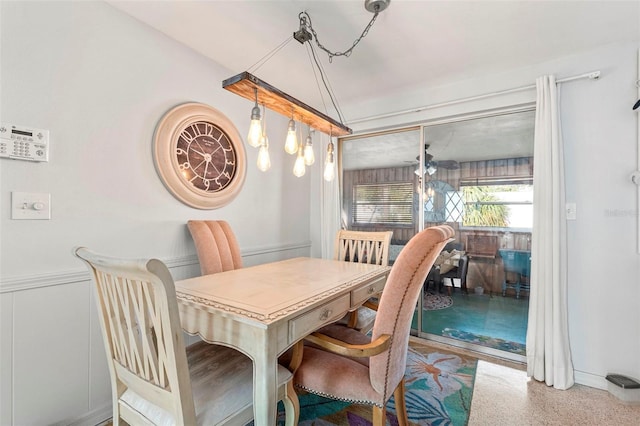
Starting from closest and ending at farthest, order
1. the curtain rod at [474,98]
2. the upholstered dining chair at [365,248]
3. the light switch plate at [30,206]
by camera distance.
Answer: the light switch plate at [30,206] < the curtain rod at [474,98] < the upholstered dining chair at [365,248]

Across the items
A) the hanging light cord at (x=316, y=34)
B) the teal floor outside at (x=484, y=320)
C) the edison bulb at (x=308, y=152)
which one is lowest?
the teal floor outside at (x=484, y=320)

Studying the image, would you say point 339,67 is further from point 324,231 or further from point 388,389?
point 388,389

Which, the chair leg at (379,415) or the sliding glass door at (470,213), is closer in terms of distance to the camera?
the chair leg at (379,415)

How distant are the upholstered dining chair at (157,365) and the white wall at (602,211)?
2.23 meters

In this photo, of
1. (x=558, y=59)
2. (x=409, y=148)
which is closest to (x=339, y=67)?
(x=409, y=148)

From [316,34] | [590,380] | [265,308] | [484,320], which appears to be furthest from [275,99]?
[590,380]

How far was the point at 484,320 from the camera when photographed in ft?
8.73

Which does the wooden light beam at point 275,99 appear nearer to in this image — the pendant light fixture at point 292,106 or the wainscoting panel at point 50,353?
the pendant light fixture at point 292,106

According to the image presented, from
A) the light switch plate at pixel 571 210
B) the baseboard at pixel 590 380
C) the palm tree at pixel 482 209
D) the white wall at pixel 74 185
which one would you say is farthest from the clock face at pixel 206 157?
the baseboard at pixel 590 380

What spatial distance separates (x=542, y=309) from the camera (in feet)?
6.98

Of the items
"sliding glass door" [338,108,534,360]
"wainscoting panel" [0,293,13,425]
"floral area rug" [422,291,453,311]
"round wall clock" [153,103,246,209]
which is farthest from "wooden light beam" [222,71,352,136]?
"floral area rug" [422,291,453,311]

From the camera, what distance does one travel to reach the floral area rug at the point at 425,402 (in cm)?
165

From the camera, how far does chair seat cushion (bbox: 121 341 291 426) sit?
3.32ft

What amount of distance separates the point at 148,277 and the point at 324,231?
2.56 metres
